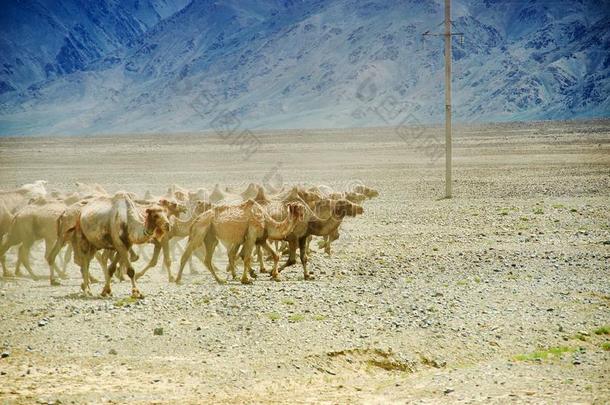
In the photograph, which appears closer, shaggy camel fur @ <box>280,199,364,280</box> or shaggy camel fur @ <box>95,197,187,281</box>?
shaggy camel fur @ <box>95,197,187,281</box>

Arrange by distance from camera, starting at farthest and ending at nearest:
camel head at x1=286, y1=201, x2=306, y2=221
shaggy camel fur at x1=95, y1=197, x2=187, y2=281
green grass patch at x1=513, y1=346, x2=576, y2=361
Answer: camel head at x1=286, y1=201, x2=306, y2=221 → shaggy camel fur at x1=95, y1=197, x2=187, y2=281 → green grass patch at x1=513, y1=346, x2=576, y2=361

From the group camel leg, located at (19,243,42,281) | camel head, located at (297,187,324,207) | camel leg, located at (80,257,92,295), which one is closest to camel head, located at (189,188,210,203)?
camel head, located at (297,187,324,207)

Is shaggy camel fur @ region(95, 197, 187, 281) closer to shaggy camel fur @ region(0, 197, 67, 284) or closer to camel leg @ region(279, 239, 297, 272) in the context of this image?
shaggy camel fur @ region(0, 197, 67, 284)

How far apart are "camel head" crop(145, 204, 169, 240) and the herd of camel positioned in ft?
0.05

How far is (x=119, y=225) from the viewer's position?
44.4 feet

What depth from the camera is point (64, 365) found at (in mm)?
10375

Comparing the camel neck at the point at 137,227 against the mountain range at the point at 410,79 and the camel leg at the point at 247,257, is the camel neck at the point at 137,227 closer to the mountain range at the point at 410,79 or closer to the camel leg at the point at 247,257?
the camel leg at the point at 247,257

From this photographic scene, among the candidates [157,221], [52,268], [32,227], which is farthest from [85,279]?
[32,227]

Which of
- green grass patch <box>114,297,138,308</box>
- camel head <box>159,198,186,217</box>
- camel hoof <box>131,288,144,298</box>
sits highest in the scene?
camel head <box>159,198,186,217</box>

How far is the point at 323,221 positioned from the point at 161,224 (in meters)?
3.94

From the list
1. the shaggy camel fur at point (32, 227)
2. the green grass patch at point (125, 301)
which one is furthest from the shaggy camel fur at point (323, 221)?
the shaggy camel fur at point (32, 227)

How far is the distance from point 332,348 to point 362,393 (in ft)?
4.81

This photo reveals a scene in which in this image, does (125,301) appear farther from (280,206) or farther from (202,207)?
(280,206)

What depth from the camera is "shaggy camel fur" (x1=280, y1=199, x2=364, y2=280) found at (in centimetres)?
1620
